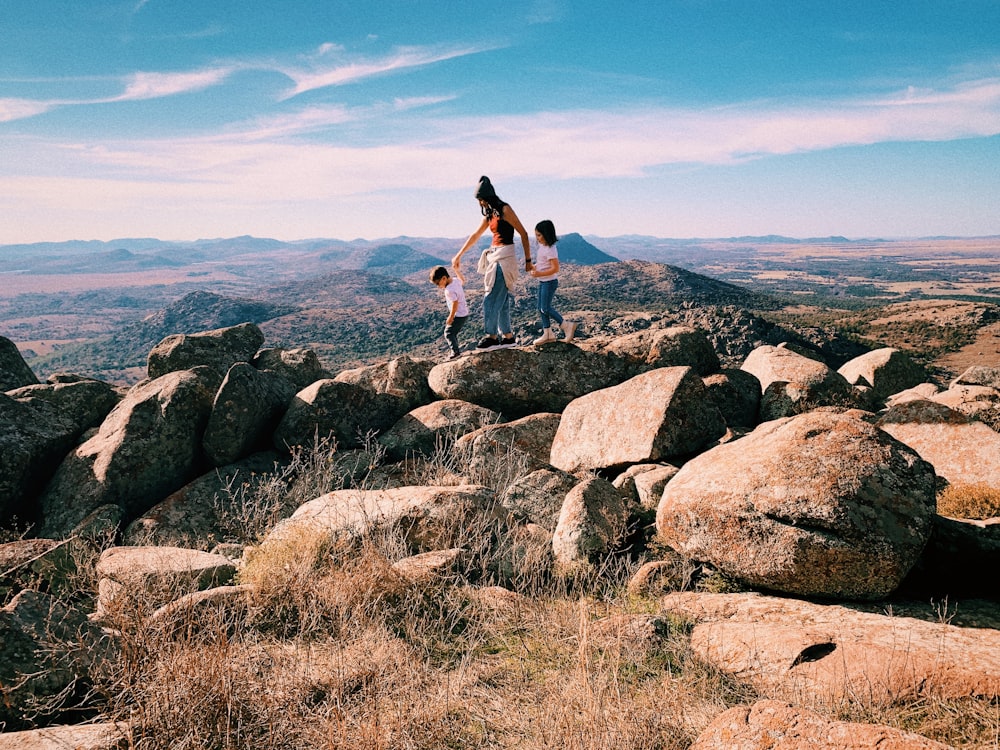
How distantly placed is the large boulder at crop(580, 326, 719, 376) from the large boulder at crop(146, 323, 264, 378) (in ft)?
23.9

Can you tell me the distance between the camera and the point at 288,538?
19.5 feet

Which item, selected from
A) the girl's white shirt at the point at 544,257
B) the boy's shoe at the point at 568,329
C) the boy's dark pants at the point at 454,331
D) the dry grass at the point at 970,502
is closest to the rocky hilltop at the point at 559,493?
the boy's shoe at the point at 568,329

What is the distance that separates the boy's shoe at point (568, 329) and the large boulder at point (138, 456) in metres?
6.34

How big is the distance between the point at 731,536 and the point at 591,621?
5.11ft

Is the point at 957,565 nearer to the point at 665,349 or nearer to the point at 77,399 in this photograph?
the point at 665,349

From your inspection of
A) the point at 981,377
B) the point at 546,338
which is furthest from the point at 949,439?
the point at 546,338

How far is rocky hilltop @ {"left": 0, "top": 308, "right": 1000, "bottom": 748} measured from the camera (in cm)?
405

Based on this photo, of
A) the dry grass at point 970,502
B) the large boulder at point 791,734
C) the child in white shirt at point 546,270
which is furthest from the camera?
the child in white shirt at point 546,270

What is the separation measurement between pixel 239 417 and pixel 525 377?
16.2 feet

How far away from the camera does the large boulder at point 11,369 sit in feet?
35.3

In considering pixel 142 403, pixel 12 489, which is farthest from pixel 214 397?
pixel 12 489

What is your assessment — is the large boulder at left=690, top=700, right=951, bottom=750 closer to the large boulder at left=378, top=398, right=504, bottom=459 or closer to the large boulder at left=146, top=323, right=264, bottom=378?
the large boulder at left=378, top=398, right=504, bottom=459

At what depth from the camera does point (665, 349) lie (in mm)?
10656

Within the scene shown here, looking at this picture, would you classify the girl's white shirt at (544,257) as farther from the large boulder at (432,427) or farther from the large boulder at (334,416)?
the large boulder at (334,416)
